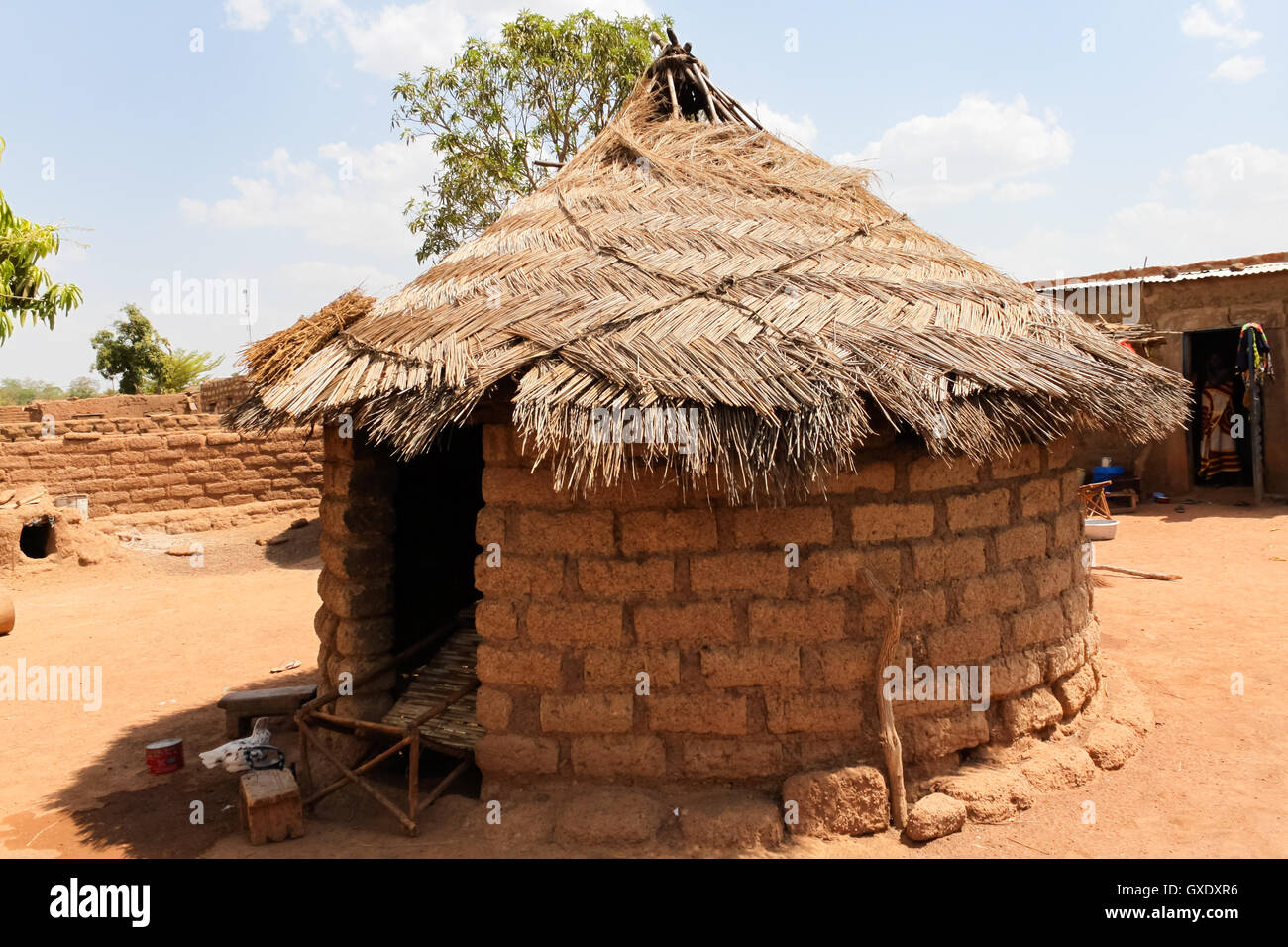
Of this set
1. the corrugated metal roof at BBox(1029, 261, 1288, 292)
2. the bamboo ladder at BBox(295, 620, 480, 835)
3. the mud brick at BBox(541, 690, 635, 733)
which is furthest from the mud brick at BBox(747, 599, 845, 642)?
the corrugated metal roof at BBox(1029, 261, 1288, 292)

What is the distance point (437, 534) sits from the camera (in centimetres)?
717

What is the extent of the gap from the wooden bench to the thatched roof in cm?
214

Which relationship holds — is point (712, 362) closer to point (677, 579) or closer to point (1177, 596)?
point (677, 579)

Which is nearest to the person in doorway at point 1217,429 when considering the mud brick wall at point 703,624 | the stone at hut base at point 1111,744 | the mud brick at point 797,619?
the stone at hut base at point 1111,744

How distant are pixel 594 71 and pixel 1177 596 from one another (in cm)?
1229

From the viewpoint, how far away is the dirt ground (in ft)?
14.0

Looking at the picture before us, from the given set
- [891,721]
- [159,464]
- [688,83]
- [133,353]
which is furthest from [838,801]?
[133,353]

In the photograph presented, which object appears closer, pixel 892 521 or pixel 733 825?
pixel 733 825

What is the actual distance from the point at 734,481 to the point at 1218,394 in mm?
12957

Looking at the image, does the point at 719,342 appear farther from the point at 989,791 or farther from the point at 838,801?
the point at 989,791

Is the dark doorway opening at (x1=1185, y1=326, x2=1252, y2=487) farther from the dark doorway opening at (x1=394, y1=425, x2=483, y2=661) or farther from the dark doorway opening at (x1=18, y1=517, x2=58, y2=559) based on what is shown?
the dark doorway opening at (x1=18, y1=517, x2=58, y2=559)

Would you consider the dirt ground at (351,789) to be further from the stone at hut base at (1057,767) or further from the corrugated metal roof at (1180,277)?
the corrugated metal roof at (1180,277)
